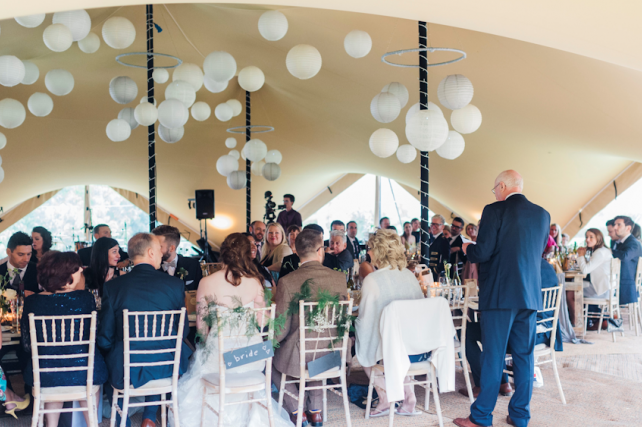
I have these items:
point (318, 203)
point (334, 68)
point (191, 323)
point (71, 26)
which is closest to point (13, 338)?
point (191, 323)

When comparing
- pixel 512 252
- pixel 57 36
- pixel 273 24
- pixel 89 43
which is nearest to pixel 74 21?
pixel 57 36

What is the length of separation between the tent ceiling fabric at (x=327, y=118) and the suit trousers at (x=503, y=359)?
178cm

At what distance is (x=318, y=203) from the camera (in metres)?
15.6

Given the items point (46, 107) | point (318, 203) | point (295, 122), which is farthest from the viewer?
point (318, 203)

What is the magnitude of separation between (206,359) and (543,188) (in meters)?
7.77

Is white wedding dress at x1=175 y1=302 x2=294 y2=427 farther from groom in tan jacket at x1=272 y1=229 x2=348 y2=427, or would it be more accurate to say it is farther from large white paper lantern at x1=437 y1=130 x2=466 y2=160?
large white paper lantern at x1=437 y1=130 x2=466 y2=160

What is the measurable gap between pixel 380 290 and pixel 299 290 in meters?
0.55

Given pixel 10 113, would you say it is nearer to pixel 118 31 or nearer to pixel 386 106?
pixel 118 31

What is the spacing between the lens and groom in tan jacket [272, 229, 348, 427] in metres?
3.68

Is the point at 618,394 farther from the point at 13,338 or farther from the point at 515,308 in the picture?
the point at 13,338

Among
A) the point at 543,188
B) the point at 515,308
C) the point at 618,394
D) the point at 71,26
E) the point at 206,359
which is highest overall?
the point at 71,26

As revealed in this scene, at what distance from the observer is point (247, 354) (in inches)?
129

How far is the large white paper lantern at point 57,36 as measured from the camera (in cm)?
477

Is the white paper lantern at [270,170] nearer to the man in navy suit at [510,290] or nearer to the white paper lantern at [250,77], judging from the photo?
the white paper lantern at [250,77]
